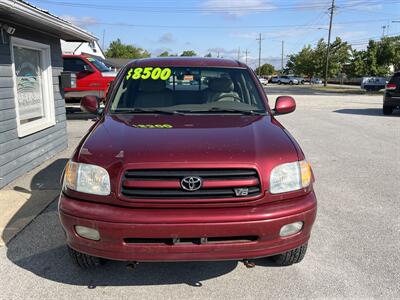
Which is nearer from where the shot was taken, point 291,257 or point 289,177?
point 289,177

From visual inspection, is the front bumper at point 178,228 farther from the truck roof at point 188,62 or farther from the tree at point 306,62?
the tree at point 306,62

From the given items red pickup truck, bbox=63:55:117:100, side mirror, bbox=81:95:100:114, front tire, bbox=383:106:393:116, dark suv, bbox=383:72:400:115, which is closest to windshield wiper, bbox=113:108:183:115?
side mirror, bbox=81:95:100:114

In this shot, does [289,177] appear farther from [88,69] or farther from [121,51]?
[121,51]

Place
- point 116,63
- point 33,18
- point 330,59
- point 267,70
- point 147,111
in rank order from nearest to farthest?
1. point 147,111
2. point 33,18
3. point 116,63
4. point 330,59
5. point 267,70

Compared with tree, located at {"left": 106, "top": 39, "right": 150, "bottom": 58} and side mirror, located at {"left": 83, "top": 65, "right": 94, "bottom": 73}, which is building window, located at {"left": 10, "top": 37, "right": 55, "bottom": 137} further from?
tree, located at {"left": 106, "top": 39, "right": 150, "bottom": 58}

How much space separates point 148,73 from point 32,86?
3.65 metres

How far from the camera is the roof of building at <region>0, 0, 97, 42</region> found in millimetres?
5215

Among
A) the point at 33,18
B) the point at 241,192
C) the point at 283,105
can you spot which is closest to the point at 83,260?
the point at 241,192

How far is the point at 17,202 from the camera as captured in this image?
5078 millimetres

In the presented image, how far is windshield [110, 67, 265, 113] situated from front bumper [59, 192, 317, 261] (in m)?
1.46

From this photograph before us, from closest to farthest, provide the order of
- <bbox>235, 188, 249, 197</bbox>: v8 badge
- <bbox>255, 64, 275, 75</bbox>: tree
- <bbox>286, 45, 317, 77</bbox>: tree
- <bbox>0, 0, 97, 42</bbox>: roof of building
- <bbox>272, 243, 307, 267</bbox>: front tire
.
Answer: <bbox>235, 188, 249, 197</bbox>: v8 badge, <bbox>272, 243, 307, 267</bbox>: front tire, <bbox>0, 0, 97, 42</bbox>: roof of building, <bbox>286, 45, 317, 77</bbox>: tree, <bbox>255, 64, 275, 75</bbox>: tree

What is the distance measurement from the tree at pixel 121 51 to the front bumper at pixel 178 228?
92656 millimetres

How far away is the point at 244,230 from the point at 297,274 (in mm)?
949

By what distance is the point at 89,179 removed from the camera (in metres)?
2.91
